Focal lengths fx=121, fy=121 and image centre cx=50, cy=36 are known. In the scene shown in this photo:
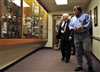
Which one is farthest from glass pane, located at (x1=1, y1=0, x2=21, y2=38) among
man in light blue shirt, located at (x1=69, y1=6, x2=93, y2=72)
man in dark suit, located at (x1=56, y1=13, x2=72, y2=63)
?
man in light blue shirt, located at (x1=69, y1=6, x2=93, y2=72)

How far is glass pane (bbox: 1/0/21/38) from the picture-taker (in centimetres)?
250

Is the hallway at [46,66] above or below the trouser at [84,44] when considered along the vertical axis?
below

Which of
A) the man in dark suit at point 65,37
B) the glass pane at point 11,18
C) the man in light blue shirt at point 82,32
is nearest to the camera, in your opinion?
the man in light blue shirt at point 82,32

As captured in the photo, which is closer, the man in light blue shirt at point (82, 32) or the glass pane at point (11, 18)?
the man in light blue shirt at point (82, 32)

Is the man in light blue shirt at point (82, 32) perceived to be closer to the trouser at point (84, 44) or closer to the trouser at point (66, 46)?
the trouser at point (84, 44)

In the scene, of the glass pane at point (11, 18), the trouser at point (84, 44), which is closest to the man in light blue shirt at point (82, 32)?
the trouser at point (84, 44)

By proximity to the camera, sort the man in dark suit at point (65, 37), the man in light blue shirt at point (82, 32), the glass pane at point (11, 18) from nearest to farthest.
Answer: the man in light blue shirt at point (82, 32), the glass pane at point (11, 18), the man in dark suit at point (65, 37)

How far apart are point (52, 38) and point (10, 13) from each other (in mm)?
4346

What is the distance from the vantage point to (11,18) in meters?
2.89

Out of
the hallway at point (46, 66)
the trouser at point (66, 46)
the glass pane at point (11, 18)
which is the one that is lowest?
the hallway at point (46, 66)

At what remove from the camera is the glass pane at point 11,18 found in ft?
8.21

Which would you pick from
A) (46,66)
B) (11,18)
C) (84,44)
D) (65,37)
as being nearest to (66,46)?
(65,37)

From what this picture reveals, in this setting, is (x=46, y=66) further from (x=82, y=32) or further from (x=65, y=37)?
(x=82, y=32)

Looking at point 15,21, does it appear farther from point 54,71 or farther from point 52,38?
point 52,38
